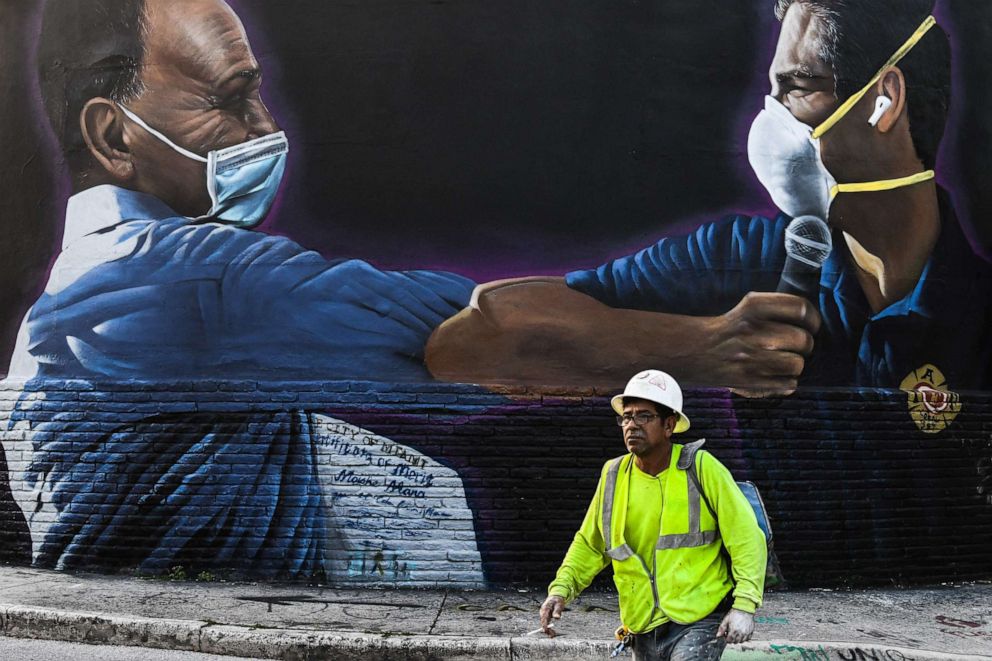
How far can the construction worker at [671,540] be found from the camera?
3.59 meters

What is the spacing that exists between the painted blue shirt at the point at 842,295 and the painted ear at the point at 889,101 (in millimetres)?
837

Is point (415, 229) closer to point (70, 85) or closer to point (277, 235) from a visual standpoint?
point (277, 235)

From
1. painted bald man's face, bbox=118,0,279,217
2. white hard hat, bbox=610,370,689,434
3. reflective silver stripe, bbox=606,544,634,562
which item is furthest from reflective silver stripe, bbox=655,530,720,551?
painted bald man's face, bbox=118,0,279,217

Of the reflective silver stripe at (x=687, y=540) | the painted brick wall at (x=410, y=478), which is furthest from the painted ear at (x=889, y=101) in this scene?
the reflective silver stripe at (x=687, y=540)

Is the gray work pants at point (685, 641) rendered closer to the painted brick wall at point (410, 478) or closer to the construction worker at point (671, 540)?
the construction worker at point (671, 540)

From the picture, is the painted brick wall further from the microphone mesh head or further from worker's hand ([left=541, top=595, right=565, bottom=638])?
worker's hand ([left=541, top=595, right=565, bottom=638])

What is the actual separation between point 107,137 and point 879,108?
21.7ft

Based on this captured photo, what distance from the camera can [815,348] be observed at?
26.5ft

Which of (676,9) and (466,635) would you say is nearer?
(466,635)

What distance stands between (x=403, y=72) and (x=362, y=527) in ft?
12.1

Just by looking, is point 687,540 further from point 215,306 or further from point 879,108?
point 879,108

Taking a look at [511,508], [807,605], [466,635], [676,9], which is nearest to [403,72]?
[676,9]

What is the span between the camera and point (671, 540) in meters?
3.64

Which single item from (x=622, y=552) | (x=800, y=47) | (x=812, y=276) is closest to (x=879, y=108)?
(x=800, y=47)
